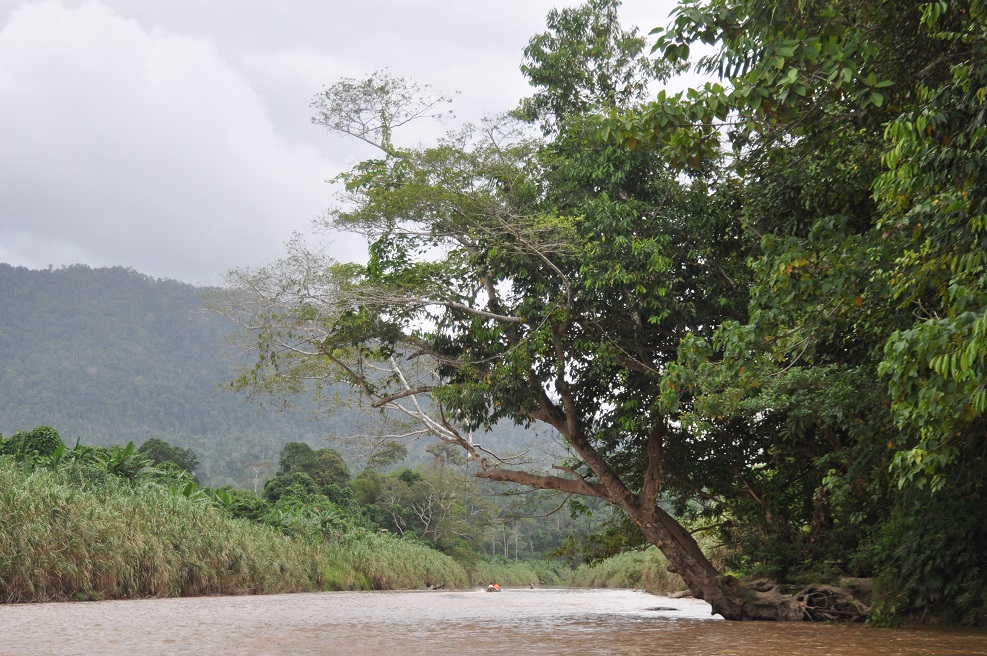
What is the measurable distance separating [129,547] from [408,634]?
24.0 ft

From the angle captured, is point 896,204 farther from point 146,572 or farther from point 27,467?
point 27,467

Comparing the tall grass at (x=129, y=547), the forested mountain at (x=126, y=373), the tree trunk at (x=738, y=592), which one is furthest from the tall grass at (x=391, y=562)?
the forested mountain at (x=126, y=373)

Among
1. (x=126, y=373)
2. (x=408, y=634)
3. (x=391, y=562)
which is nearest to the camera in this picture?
(x=408, y=634)

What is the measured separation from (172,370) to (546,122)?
257 feet

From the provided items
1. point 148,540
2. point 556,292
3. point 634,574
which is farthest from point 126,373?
point 556,292

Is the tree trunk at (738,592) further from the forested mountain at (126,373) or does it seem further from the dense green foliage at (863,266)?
the forested mountain at (126,373)

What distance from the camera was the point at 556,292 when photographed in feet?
39.5

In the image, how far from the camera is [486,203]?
12.1m

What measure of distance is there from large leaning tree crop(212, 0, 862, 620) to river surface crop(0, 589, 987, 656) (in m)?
1.94

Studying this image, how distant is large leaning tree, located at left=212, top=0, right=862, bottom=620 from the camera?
36.7 ft

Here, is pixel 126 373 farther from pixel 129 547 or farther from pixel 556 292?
pixel 556 292

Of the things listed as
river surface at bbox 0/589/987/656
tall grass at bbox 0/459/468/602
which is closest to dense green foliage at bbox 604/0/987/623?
river surface at bbox 0/589/987/656

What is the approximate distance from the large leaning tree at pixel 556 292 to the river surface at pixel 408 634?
194 cm

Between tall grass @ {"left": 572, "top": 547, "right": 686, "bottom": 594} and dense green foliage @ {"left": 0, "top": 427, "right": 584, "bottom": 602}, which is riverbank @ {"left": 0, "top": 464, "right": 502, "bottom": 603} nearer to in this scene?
dense green foliage @ {"left": 0, "top": 427, "right": 584, "bottom": 602}
